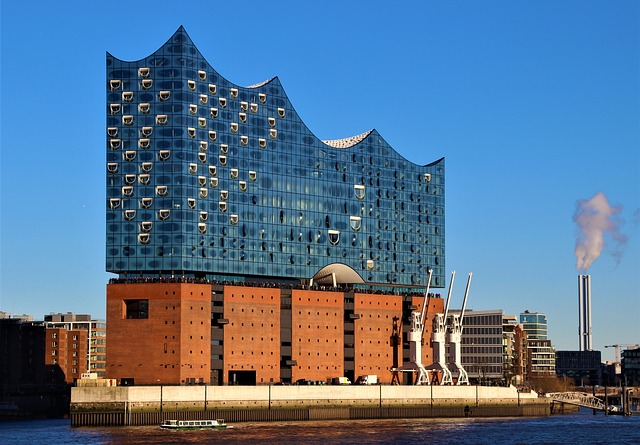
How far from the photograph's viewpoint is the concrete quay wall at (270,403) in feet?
527

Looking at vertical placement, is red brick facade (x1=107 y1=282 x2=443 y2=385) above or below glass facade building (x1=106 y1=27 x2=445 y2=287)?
below

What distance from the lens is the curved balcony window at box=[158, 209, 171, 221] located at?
574 feet

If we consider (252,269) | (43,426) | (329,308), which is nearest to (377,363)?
(329,308)

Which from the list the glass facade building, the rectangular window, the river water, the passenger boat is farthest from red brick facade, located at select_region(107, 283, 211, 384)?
the passenger boat

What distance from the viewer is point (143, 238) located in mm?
175500

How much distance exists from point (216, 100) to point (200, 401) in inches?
1830

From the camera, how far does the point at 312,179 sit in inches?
7687

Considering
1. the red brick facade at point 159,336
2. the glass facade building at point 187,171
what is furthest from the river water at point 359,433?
the glass facade building at point 187,171

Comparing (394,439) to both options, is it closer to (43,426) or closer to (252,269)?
(252,269)

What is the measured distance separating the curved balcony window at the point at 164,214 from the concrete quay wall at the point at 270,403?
2599 cm

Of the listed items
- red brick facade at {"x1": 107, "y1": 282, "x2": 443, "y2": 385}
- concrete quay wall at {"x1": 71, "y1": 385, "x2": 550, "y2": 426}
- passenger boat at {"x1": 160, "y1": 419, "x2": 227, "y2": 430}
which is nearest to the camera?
passenger boat at {"x1": 160, "y1": 419, "x2": 227, "y2": 430}

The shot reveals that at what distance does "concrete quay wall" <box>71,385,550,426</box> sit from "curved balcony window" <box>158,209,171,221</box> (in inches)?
1023

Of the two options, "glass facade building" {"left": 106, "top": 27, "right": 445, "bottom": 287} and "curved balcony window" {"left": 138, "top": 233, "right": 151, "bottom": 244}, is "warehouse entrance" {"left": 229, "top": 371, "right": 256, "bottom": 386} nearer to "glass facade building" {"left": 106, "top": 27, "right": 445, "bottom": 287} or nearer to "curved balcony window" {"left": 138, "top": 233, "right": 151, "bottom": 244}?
"glass facade building" {"left": 106, "top": 27, "right": 445, "bottom": 287}

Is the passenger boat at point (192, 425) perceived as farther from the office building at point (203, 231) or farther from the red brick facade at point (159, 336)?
the office building at point (203, 231)
